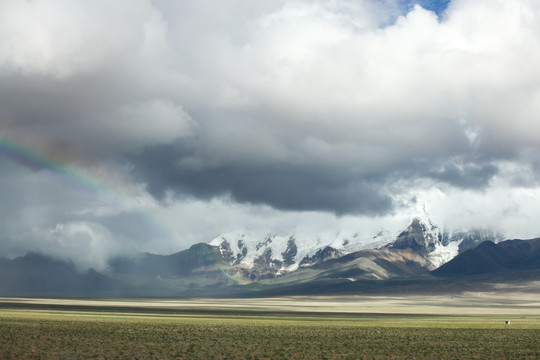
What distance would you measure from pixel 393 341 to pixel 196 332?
101ft

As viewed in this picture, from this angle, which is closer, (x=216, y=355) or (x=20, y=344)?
(x=216, y=355)

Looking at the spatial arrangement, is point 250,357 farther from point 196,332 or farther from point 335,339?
point 196,332

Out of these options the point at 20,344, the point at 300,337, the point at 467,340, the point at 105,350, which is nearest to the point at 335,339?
the point at 300,337

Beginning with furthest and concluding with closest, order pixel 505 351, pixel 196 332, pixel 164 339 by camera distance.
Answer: pixel 196 332 → pixel 164 339 → pixel 505 351

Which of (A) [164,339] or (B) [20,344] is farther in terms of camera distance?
(A) [164,339]

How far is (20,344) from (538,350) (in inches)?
2332

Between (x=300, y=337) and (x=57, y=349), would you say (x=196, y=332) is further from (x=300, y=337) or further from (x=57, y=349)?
(x=57, y=349)

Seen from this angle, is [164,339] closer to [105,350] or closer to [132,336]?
[132,336]

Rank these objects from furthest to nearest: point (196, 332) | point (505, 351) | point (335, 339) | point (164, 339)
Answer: point (196, 332), point (335, 339), point (164, 339), point (505, 351)

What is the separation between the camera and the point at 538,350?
68.7m

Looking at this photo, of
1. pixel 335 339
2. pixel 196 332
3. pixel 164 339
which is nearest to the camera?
pixel 164 339

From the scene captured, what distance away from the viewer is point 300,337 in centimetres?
8619

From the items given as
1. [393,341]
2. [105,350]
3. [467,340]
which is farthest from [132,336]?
[467,340]

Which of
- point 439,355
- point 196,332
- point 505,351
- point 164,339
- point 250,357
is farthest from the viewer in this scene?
point 196,332
